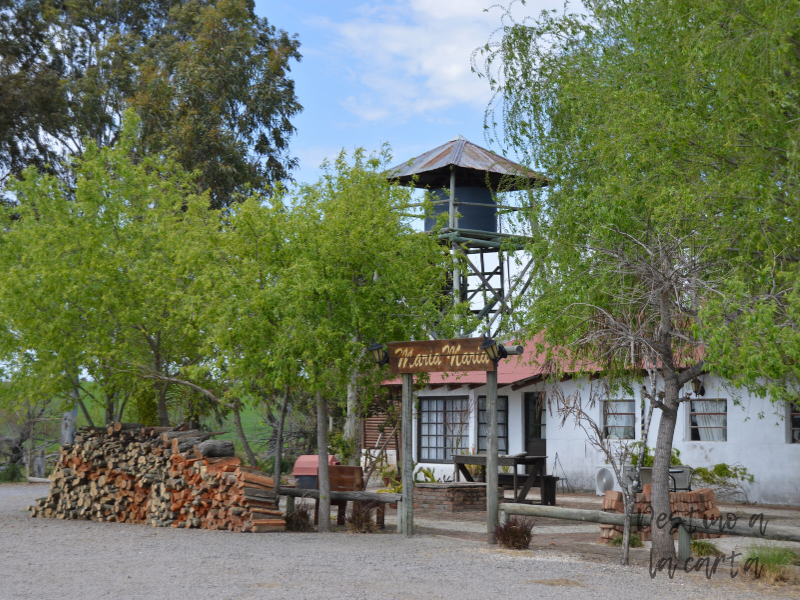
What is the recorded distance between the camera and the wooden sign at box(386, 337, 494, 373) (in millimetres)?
11312

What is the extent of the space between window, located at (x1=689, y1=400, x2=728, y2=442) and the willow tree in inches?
263

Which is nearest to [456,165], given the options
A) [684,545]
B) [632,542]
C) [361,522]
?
[361,522]

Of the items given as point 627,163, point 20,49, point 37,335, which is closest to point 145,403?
point 37,335

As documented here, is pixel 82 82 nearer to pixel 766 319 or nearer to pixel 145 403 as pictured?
pixel 145 403

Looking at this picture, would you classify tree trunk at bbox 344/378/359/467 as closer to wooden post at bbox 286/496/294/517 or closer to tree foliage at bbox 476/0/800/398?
wooden post at bbox 286/496/294/517

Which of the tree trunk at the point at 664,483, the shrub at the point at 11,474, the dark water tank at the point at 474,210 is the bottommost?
the shrub at the point at 11,474

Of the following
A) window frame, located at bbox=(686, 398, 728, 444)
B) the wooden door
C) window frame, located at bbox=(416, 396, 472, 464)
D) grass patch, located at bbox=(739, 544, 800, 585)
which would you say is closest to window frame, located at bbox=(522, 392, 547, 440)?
the wooden door

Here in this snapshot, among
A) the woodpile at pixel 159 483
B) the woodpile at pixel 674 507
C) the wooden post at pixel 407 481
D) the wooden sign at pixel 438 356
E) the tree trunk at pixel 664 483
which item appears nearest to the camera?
the tree trunk at pixel 664 483

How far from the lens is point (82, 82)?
90.5 feet

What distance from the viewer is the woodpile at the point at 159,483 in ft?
39.4

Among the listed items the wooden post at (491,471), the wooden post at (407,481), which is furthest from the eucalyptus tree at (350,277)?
the wooden post at (491,471)

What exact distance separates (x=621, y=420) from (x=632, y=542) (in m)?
8.76

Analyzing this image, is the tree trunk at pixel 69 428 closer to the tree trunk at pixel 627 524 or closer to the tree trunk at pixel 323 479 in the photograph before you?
the tree trunk at pixel 323 479

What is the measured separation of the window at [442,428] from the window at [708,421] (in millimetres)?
5807
